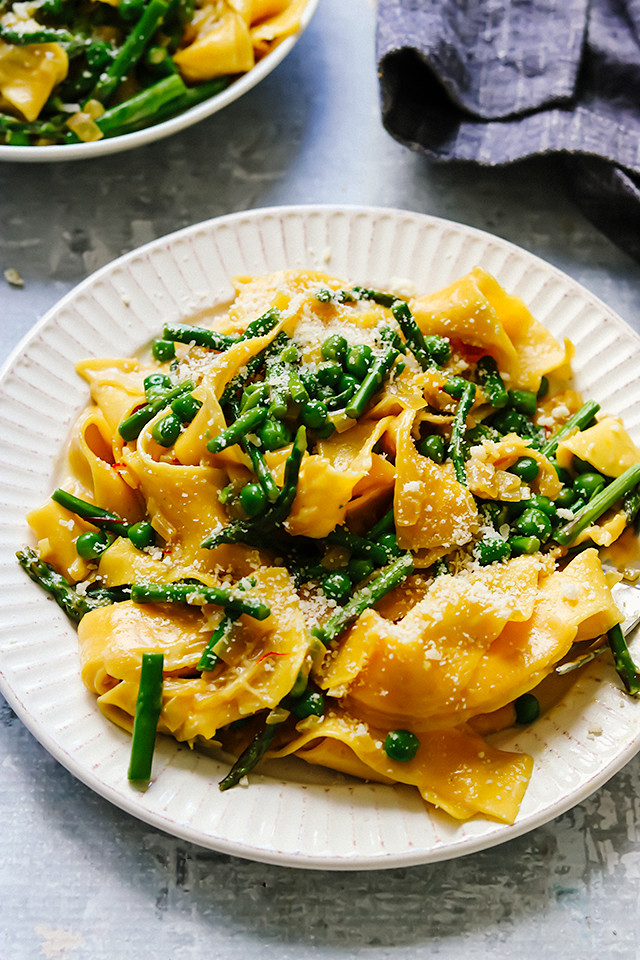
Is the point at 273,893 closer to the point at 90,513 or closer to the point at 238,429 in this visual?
the point at 90,513

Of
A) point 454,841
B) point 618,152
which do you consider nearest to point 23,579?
point 454,841

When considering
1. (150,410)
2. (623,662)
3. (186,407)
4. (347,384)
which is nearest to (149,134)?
(150,410)

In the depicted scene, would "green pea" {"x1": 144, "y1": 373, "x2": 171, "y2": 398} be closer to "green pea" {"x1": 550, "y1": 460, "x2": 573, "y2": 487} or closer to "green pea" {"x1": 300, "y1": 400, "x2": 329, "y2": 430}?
"green pea" {"x1": 300, "y1": 400, "x2": 329, "y2": 430}

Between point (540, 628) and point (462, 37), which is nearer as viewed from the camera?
point (540, 628)

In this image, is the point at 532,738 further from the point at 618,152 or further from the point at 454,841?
the point at 618,152

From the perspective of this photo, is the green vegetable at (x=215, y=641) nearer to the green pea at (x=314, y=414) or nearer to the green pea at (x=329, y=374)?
the green pea at (x=314, y=414)
